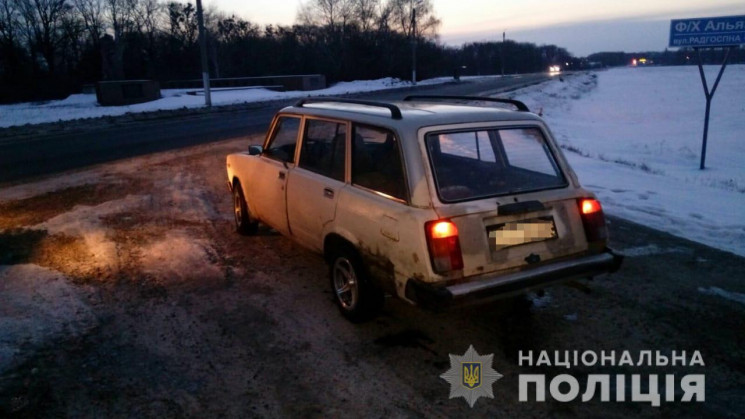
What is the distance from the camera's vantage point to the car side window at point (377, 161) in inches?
155

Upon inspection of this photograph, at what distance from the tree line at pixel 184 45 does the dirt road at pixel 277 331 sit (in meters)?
36.1

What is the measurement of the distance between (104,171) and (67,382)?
851 cm

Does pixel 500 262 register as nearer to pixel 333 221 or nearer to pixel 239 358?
pixel 333 221

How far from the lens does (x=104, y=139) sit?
638 inches

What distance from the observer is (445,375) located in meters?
3.69

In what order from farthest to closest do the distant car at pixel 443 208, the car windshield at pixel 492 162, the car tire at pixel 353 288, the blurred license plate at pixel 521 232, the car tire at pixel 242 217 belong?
the car tire at pixel 242 217
the car tire at pixel 353 288
the car windshield at pixel 492 162
the blurred license plate at pixel 521 232
the distant car at pixel 443 208

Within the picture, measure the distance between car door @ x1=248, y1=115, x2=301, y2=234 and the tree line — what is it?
119 feet

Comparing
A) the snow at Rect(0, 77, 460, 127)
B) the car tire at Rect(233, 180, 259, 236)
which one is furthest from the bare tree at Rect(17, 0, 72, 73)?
the car tire at Rect(233, 180, 259, 236)

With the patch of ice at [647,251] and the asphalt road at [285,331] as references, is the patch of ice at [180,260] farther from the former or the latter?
the patch of ice at [647,251]

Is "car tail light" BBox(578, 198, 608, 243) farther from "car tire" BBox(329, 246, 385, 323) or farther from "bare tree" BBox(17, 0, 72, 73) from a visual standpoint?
"bare tree" BBox(17, 0, 72, 73)

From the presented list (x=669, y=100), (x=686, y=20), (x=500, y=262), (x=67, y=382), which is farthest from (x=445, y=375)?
(x=669, y=100)

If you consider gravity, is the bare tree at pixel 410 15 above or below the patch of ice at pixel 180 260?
above

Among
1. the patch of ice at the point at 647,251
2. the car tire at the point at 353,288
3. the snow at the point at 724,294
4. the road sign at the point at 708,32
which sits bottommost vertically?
the snow at the point at 724,294

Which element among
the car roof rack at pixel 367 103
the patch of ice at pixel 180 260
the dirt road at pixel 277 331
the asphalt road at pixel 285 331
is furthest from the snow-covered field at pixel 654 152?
the patch of ice at pixel 180 260
